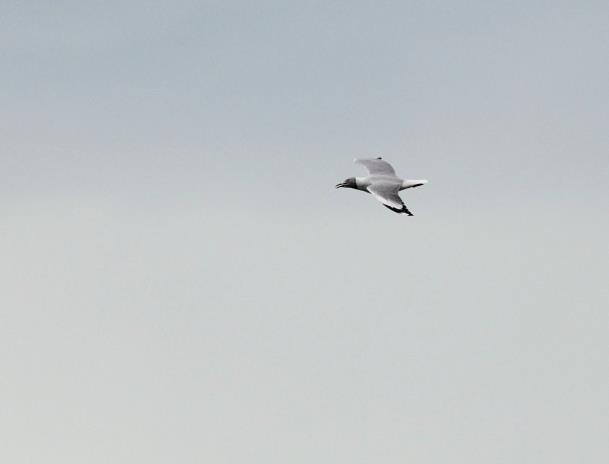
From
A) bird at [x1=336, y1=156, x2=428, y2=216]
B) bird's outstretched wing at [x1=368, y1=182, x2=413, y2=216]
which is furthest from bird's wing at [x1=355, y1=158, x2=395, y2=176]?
bird's outstretched wing at [x1=368, y1=182, x2=413, y2=216]

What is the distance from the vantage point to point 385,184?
185 m

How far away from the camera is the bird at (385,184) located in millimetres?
176875

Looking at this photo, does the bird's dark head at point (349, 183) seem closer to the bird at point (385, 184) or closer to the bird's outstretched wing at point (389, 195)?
the bird at point (385, 184)

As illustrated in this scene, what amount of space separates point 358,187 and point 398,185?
7.02 meters

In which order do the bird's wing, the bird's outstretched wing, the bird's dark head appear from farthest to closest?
the bird's wing → the bird's dark head → the bird's outstretched wing

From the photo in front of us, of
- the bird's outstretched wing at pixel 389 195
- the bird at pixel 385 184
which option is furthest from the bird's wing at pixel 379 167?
the bird's outstretched wing at pixel 389 195

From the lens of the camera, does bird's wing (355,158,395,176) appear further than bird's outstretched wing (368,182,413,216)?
Yes

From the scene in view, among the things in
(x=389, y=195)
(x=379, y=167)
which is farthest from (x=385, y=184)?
(x=379, y=167)

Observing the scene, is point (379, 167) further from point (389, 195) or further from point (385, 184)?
point (389, 195)

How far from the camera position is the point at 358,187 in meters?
189

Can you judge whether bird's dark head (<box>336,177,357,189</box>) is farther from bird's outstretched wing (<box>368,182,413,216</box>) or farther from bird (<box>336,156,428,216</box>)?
bird's outstretched wing (<box>368,182,413,216</box>)

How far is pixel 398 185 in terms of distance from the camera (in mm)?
185000

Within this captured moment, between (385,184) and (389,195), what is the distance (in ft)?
16.6

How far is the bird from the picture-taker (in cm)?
17688
